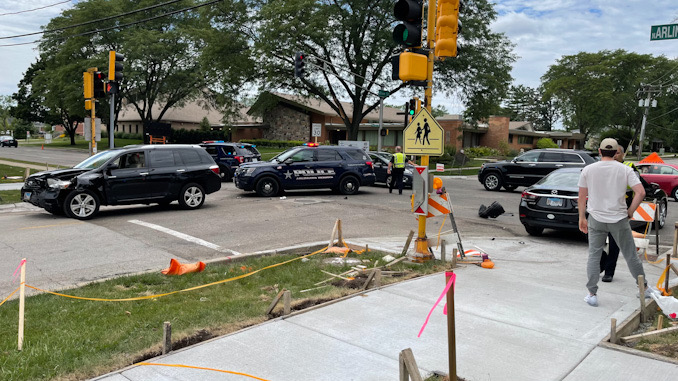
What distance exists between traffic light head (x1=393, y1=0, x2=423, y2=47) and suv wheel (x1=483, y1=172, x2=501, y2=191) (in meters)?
15.5

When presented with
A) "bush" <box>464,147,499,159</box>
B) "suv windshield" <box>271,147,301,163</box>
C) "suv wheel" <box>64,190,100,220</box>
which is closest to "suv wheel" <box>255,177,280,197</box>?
"suv windshield" <box>271,147,301,163</box>

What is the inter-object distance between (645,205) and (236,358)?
7.60 meters

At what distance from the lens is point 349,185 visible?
59.3ft

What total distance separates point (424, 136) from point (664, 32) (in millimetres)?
4204

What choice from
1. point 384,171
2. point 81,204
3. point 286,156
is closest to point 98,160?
point 81,204

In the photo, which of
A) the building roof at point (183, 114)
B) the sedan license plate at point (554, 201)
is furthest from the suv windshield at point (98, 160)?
Result: the building roof at point (183, 114)

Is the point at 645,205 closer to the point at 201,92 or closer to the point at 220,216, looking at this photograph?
the point at 220,216

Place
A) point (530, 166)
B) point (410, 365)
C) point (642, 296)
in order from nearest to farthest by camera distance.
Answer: point (410, 365)
point (642, 296)
point (530, 166)

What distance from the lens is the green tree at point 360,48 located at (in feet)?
95.2

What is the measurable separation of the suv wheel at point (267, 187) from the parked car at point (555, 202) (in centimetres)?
864

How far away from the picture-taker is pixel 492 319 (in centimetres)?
519

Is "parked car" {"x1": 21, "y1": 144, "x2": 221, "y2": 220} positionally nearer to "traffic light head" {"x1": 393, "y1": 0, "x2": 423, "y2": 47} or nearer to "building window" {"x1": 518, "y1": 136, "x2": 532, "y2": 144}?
"traffic light head" {"x1": 393, "y1": 0, "x2": 423, "y2": 47}

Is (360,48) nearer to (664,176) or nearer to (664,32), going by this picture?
(664,176)

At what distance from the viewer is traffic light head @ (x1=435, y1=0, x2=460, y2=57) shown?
7395 millimetres
